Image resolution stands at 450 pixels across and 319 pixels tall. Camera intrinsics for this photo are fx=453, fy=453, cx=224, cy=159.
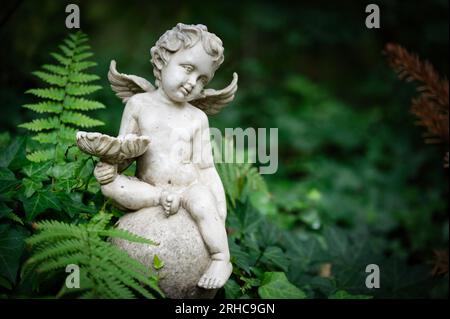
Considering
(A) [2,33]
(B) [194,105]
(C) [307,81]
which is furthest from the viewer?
(C) [307,81]

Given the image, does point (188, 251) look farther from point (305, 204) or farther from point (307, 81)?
point (307, 81)

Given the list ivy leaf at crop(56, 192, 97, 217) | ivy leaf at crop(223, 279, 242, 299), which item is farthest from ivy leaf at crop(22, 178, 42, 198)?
ivy leaf at crop(223, 279, 242, 299)

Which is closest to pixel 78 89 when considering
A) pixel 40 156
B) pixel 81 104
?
pixel 81 104

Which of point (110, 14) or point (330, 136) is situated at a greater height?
point (110, 14)

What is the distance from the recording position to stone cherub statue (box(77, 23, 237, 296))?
2090 mm

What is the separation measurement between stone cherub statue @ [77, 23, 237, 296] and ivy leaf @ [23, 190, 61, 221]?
0.24 metres

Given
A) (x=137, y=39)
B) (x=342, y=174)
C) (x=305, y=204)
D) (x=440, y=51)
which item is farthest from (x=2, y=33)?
(x=440, y=51)

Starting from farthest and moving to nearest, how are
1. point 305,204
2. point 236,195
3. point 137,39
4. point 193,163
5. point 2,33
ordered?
point 137,39 < point 2,33 < point 305,204 < point 236,195 < point 193,163

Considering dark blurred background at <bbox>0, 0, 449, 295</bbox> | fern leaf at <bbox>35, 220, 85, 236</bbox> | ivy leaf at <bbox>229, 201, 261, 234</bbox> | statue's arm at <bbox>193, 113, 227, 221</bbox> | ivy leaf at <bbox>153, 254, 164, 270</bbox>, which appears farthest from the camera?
dark blurred background at <bbox>0, 0, 449, 295</bbox>

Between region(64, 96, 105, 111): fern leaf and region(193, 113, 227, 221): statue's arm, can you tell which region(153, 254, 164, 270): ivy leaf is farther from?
region(64, 96, 105, 111): fern leaf

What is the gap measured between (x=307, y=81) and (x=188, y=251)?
20.2 ft

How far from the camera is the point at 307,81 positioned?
7.73 metres

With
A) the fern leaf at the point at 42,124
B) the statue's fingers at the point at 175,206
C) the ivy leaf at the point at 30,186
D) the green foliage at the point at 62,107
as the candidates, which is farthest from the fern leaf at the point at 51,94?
the statue's fingers at the point at 175,206

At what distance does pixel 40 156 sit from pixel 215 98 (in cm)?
99
